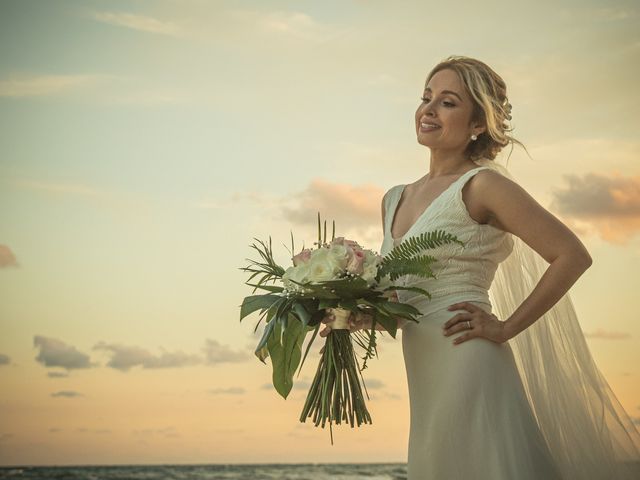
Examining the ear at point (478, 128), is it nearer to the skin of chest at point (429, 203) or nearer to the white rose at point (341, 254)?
the skin of chest at point (429, 203)

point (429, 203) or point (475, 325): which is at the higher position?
point (429, 203)

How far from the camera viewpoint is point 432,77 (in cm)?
362

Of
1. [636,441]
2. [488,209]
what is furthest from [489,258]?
[636,441]

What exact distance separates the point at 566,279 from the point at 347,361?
93cm

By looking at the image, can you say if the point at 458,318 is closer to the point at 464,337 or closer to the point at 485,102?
the point at 464,337

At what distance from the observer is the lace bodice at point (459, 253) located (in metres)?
3.25

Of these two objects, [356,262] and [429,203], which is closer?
[356,262]

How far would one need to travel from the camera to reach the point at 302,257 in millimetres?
3100

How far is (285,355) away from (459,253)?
84cm

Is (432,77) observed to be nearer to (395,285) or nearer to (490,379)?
(395,285)

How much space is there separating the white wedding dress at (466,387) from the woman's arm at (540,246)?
0.14 m

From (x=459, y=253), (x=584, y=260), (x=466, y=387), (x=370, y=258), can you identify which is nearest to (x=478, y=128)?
(x=459, y=253)

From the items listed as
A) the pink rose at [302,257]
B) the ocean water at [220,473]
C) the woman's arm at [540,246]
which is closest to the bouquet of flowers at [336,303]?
the pink rose at [302,257]

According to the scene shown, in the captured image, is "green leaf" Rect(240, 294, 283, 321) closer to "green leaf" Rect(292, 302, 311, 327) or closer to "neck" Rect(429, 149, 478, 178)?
"green leaf" Rect(292, 302, 311, 327)
